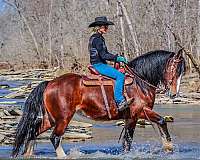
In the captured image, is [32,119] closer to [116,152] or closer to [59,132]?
[59,132]

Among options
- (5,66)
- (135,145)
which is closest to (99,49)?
(135,145)

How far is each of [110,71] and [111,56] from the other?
0.32 metres

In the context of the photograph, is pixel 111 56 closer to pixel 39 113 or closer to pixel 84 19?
pixel 39 113

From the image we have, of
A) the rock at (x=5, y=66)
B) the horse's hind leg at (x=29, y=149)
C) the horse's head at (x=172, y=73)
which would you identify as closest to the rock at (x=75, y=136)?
the horse's hind leg at (x=29, y=149)

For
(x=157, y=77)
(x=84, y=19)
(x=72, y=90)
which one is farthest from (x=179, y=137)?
(x=84, y=19)

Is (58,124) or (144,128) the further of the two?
(144,128)

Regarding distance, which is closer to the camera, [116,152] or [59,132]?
[59,132]

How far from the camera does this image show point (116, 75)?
11.2 metres

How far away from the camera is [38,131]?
11336mm

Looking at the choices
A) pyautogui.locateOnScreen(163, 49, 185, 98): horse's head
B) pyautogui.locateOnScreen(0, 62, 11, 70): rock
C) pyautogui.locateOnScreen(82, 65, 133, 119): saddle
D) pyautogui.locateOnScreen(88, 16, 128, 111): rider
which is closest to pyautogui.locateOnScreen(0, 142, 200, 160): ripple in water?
pyautogui.locateOnScreen(82, 65, 133, 119): saddle

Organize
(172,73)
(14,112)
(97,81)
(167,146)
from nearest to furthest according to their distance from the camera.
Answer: (97,81)
(167,146)
(172,73)
(14,112)

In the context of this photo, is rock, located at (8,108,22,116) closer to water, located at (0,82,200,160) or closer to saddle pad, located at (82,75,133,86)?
water, located at (0,82,200,160)

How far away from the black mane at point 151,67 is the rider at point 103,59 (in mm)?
450

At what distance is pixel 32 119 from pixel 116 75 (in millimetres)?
1802
